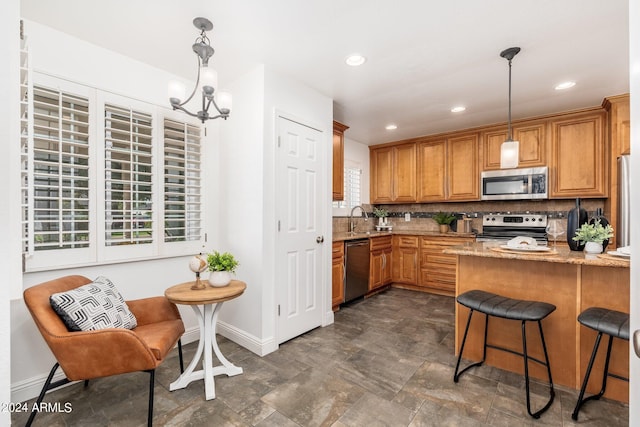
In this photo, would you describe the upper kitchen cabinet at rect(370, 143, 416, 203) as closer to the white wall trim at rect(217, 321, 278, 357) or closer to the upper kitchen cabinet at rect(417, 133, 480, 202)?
the upper kitchen cabinet at rect(417, 133, 480, 202)

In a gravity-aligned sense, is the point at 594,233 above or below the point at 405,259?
above

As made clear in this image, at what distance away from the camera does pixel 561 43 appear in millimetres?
2266

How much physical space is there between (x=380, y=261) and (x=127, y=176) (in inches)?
137

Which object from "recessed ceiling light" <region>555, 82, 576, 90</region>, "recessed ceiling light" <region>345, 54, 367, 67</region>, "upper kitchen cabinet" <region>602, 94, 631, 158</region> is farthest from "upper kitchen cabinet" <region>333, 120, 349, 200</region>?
"upper kitchen cabinet" <region>602, 94, 631, 158</region>

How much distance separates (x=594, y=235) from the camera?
7.22 feet

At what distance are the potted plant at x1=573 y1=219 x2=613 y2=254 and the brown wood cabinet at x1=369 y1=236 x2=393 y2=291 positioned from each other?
2.48m

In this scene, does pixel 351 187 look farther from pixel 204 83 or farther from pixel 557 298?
pixel 204 83

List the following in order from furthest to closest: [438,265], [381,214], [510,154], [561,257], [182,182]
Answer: [381,214] < [438,265] < [182,182] < [510,154] < [561,257]

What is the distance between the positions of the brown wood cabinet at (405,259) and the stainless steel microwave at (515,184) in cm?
127

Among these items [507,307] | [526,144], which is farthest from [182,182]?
[526,144]

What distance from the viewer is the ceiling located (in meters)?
1.89

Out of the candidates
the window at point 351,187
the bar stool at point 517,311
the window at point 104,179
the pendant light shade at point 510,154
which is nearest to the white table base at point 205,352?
the window at point 104,179

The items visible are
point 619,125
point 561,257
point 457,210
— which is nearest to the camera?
point 561,257

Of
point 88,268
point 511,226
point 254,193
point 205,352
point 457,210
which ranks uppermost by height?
point 254,193
